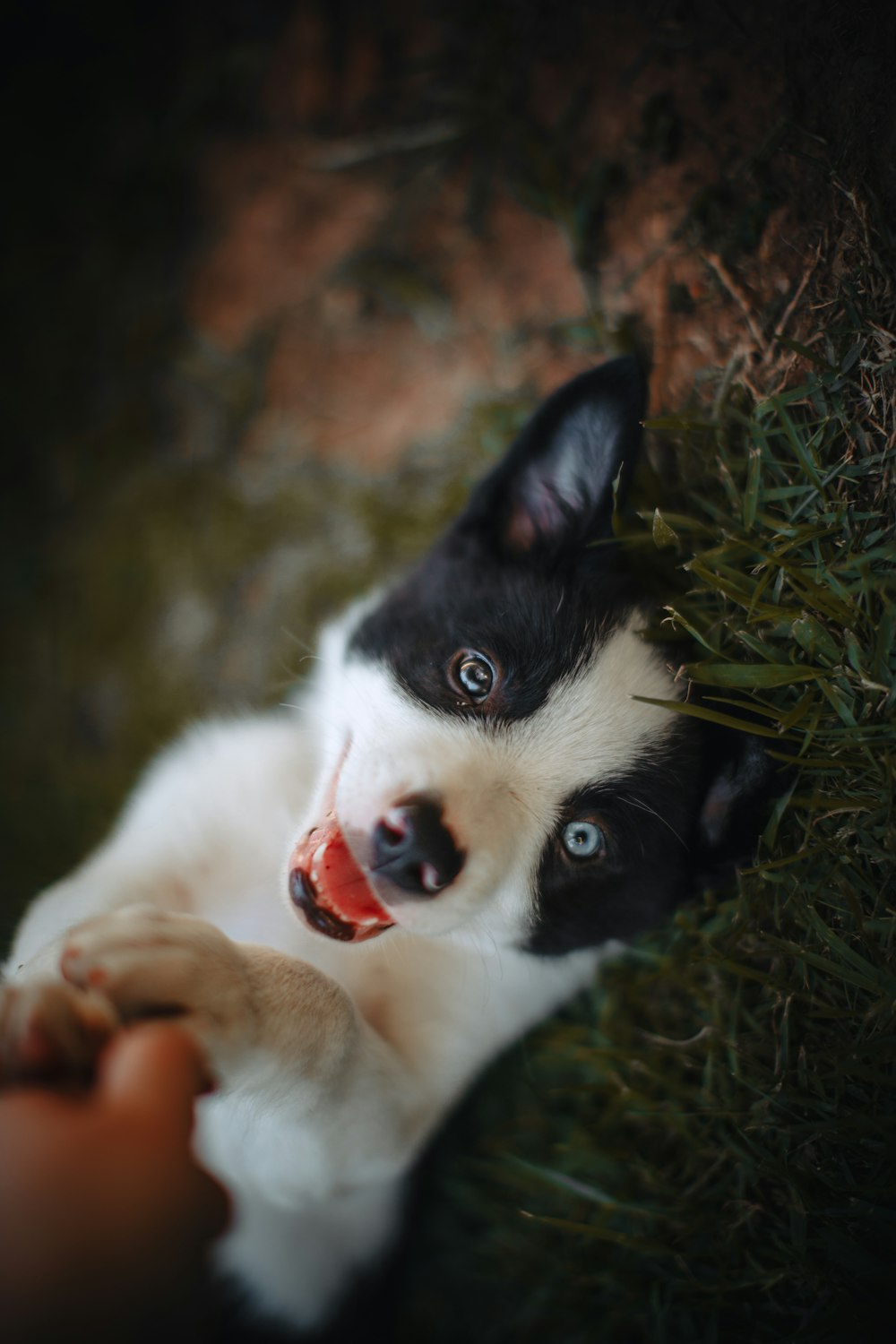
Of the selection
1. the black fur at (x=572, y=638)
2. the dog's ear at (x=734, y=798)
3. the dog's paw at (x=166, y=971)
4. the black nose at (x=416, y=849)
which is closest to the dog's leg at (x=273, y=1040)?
the dog's paw at (x=166, y=971)

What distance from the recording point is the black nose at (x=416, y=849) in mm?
1273

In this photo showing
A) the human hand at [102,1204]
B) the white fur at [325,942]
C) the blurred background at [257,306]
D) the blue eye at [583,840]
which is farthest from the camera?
the blurred background at [257,306]

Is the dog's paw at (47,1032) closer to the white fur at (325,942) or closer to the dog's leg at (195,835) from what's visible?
the white fur at (325,942)

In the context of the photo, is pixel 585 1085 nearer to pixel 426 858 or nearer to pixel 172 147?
pixel 426 858

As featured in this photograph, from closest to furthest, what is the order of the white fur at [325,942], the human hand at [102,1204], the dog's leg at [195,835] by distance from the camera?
1. the human hand at [102,1204]
2. the white fur at [325,942]
3. the dog's leg at [195,835]

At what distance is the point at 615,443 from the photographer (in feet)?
5.10

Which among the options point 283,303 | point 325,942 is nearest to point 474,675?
point 325,942

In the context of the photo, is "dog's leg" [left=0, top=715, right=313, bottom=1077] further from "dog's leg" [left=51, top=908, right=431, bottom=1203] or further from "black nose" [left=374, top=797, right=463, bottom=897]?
"black nose" [left=374, top=797, right=463, bottom=897]

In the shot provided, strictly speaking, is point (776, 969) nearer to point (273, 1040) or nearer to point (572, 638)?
point (572, 638)

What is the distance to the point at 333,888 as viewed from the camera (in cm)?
141

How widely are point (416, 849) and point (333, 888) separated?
0.23m

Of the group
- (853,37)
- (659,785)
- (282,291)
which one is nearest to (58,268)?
(282,291)

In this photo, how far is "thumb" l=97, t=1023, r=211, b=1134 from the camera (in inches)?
34.9

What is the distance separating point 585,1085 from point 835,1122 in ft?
2.17
